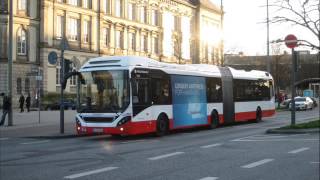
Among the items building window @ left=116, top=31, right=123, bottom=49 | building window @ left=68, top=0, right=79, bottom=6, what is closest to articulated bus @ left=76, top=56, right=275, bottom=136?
building window @ left=68, top=0, right=79, bottom=6

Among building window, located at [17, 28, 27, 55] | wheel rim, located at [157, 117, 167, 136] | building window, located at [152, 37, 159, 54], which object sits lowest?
wheel rim, located at [157, 117, 167, 136]

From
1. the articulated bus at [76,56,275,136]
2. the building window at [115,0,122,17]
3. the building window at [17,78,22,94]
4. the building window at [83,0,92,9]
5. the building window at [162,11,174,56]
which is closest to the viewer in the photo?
the articulated bus at [76,56,275,136]

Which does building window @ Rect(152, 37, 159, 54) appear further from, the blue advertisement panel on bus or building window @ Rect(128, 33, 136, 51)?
the blue advertisement panel on bus

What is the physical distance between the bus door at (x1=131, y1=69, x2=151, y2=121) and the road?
1.08 meters

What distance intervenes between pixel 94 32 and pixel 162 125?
186 feet

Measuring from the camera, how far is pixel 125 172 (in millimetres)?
11867

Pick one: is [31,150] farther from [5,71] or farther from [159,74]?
[5,71]

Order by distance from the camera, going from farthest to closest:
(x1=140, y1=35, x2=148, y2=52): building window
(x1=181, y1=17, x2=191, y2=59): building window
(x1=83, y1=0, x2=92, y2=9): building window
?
(x1=181, y1=17, x2=191, y2=59): building window → (x1=140, y1=35, x2=148, y2=52): building window → (x1=83, y1=0, x2=92, y2=9): building window

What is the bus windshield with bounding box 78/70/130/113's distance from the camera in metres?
20.4

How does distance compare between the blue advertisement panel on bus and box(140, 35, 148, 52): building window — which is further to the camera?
box(140, 35, 148, 52): building window

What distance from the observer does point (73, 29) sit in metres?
75.3

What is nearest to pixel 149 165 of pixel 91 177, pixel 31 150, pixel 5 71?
pixel 91 177

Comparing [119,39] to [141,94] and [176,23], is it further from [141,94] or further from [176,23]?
[141,94]

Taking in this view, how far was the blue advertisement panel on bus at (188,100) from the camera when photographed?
2388 centimetres
